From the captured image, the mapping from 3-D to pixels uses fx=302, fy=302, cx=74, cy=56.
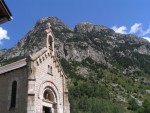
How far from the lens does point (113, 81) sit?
158 metres

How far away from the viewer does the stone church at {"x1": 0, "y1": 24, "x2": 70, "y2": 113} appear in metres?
28.5

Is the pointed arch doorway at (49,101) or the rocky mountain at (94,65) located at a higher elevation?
the rocky mountain at (94,65)

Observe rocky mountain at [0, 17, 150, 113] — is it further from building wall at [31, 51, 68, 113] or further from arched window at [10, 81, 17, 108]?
arched window at [10, 81, 17, 108]

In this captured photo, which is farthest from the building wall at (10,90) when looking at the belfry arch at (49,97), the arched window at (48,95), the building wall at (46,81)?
the arched window at (48,95)

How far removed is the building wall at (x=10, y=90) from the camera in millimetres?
28484

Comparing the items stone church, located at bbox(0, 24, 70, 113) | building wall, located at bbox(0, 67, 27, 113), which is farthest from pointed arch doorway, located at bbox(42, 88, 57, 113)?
building wall, located at bbox(0, 67, 27, 113)

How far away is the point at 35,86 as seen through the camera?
2883cm

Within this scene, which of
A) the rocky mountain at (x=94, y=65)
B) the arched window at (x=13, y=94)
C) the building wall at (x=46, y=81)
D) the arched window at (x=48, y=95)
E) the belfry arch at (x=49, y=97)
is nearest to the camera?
the building wall at (x=46, y=81)

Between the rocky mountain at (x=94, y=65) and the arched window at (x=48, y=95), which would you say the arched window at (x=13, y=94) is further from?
the rocky mountain at (x=94, y=65)

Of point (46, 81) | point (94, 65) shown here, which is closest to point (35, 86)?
point (46, 81)

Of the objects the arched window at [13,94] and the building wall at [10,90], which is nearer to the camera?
A: the building wall at [10,90]

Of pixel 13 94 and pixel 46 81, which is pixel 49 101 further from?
pixel 13 94

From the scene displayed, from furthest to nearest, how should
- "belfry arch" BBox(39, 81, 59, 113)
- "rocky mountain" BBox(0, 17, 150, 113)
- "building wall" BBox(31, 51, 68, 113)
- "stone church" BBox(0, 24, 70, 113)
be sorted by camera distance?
"rocky mountain" BBox(0, 17, 150, 113) → "belfry arch" BBox(39, 81, 59, 113) → "building wall" BBox(31, 51, 68, 113) → "stone church" BBox(0, 24, 70, 113)

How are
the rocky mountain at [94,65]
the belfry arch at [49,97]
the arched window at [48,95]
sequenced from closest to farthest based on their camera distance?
the belfry arch at [49,97] → the arched window at [48,95] → the rocky mountain at [94,65]
